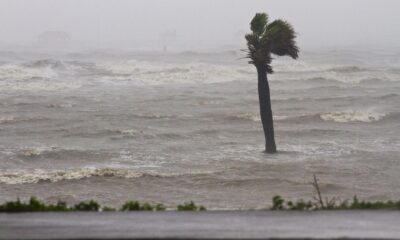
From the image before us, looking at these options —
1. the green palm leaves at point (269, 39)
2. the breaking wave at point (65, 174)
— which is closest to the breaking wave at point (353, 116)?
the green palm leaves at point (269, 39)

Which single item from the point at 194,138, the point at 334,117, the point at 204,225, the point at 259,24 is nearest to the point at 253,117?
the point at 334,117

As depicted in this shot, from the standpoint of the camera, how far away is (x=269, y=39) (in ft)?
77.4

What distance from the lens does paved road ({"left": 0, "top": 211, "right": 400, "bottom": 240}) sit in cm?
884

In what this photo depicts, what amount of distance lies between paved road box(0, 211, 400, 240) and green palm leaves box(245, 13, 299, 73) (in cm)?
1357

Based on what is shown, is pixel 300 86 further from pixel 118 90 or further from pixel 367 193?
pixel 367 193

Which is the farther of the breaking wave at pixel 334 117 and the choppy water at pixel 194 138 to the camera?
the breaking wave at pixel 334 117

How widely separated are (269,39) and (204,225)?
49.2 ft

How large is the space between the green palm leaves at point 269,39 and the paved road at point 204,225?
13572mm

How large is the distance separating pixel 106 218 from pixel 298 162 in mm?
13993

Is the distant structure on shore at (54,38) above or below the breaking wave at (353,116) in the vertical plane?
above

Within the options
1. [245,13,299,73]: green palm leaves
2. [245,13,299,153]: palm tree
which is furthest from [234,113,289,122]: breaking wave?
[245,13,299,73]: green palm leaves

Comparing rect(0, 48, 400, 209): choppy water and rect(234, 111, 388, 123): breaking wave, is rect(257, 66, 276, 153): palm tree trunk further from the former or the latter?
rect(234, 111, 388, 123): breaking wave

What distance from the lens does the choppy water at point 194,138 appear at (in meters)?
20.0

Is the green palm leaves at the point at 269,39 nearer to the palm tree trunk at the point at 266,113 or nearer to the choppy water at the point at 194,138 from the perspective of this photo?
the palm tree trunk at the point at 266,113
